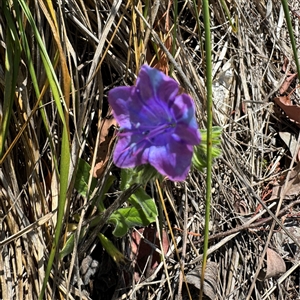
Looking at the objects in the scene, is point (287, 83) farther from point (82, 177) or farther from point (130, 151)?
point (130, 151)

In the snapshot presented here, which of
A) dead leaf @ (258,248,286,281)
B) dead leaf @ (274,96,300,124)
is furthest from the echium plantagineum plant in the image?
dead leaf @ (274,96,300,124)

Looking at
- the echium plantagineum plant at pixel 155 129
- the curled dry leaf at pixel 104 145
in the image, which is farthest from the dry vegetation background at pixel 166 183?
the echium plantagineum plant at pixel 155 129

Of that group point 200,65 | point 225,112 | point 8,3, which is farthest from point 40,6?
point 225,112

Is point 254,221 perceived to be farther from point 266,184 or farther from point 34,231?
point 34,231

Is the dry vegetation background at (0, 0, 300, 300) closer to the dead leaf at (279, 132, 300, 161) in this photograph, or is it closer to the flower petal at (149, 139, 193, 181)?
the dead leaf at (279, 132, 300, 161)

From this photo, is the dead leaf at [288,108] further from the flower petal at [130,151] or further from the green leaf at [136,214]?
the flower petal at [130,151]
